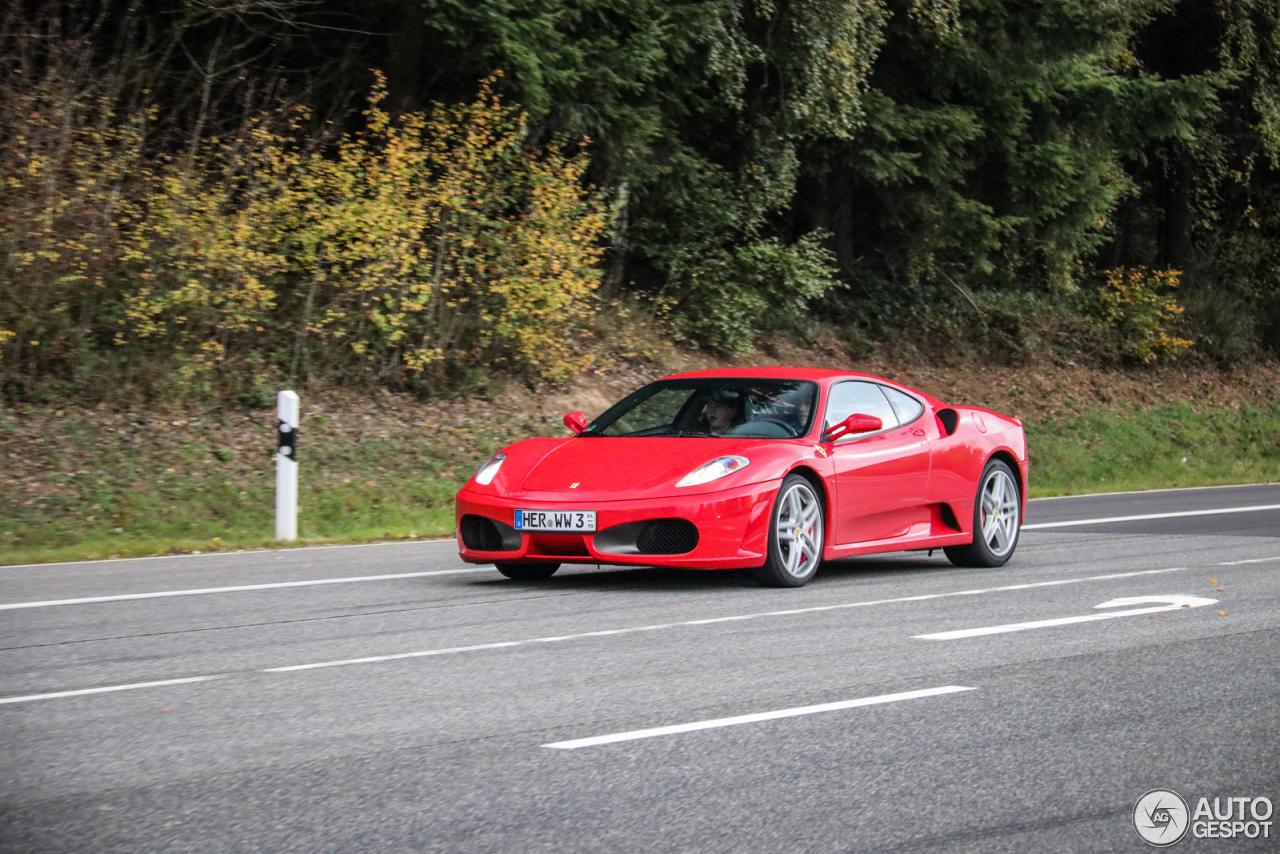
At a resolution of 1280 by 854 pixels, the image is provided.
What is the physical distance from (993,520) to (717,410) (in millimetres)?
2437

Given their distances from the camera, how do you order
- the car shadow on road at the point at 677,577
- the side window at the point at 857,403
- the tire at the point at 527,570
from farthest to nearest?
the side window at the point at 857,403 < the tire at the point at 527,570 < the car shadow on road at the point at 677,577

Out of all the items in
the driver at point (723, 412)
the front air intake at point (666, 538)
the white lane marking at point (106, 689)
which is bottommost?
the white lane marking at point (106, 689)

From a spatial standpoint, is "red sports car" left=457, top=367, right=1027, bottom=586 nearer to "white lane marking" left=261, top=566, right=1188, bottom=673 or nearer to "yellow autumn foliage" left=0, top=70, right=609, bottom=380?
"white lane marking" left=261, top=566, right=1188, bottom=673

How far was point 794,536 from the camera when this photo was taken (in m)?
9.11

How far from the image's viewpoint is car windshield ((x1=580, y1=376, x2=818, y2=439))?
9.55m

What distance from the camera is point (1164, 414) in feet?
89.7

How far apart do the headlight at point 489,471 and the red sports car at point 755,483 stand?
17 mm

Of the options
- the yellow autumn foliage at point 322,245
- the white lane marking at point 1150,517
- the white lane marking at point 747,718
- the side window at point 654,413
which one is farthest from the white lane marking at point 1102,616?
the yellow autumn foliage at point 322,245

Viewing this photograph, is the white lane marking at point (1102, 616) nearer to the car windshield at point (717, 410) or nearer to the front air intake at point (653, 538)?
the front air intake at point (653, 538)

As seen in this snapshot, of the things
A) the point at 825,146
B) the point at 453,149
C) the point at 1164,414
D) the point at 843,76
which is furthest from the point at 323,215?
the point at 1164,414

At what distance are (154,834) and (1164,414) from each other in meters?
25.8

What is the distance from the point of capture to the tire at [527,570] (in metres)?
9.66

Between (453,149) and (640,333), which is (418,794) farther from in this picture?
(640,333)

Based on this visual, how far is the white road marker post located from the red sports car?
9.81 ft
